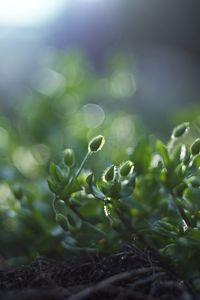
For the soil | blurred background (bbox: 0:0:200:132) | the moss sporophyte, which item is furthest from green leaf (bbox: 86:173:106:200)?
blurred background (bbox: 0:0:200:132)

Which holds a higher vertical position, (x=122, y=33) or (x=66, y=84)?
(x=122, y=33)

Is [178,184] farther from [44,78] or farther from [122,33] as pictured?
[122,33]

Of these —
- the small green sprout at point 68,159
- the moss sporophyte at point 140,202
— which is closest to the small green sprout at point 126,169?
the moss sporophyte at point 140,202

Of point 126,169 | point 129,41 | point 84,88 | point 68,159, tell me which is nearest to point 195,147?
point 126,169

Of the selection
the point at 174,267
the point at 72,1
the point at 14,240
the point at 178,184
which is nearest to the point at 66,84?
the point at 14,240

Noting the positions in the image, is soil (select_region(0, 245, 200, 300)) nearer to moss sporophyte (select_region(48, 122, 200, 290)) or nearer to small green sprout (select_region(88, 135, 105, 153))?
moss sporophyte (select_region(48, 122, 200, 290))

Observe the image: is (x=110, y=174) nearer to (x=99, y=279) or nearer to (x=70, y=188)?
(x=70, y=188)

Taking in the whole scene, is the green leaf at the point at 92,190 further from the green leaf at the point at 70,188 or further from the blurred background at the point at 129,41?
the blurred background at the point at 129,41
